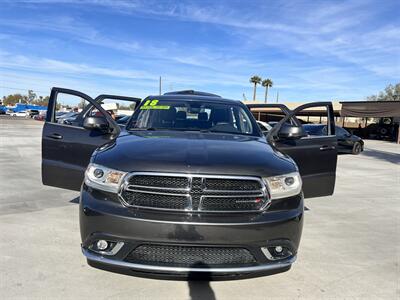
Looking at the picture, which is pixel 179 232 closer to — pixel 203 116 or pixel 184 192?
pixel 184 192

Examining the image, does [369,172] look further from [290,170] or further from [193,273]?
[193,273]

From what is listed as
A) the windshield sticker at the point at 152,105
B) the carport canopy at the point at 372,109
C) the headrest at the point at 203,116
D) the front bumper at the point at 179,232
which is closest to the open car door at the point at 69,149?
the windshield sticker at the point at 152,105

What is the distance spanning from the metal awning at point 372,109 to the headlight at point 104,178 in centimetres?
3243

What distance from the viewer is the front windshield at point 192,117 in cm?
452

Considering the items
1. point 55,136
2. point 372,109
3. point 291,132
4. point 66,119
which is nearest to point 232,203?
point 291,132

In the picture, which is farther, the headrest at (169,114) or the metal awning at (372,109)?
the metal awning at (372,109)

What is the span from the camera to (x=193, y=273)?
2.83 meters

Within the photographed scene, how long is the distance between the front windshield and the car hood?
0.65 meters

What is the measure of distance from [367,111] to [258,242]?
1301 inches

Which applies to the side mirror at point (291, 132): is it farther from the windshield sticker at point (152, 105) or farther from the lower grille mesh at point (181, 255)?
the lower grille mesh at point (181, 255)

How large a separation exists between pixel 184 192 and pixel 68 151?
225 cm

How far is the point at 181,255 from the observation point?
113 inches

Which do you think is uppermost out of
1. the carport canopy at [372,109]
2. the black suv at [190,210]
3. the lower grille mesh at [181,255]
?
the carport canopy at [372,109]

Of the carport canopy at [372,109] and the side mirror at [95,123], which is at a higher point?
the carport canopy at [372,109]
